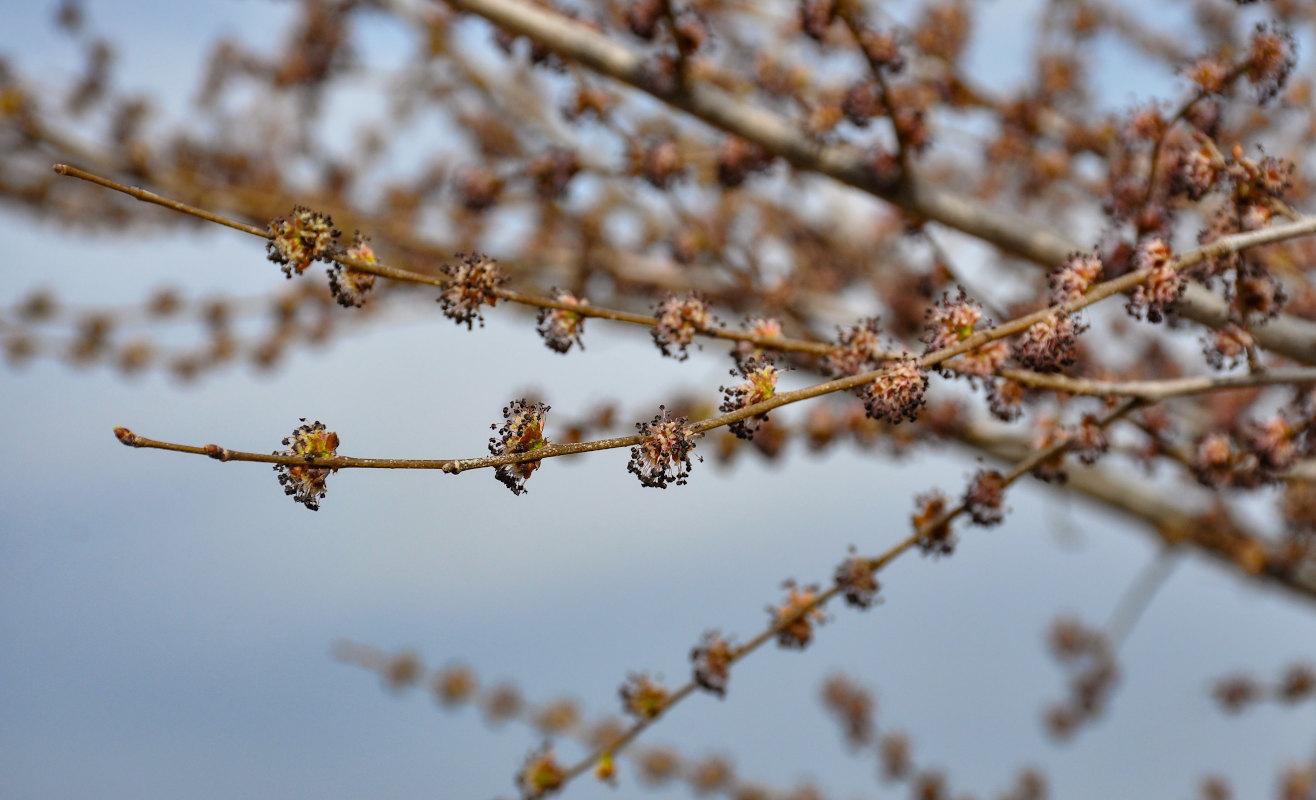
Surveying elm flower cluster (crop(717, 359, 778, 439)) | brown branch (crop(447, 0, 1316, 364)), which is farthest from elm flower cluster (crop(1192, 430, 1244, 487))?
elm flower cluster (crop(717, 359, 778, 439))

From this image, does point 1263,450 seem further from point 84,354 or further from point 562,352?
point 84,354

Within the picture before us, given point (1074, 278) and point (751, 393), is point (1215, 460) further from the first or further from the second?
point (751, 393)

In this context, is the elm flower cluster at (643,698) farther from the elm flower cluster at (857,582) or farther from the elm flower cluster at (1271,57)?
the elm flower cluster at (1271,57)

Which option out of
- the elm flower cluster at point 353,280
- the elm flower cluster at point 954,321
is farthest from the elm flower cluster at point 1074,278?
the elm flower cluster at point 353,280

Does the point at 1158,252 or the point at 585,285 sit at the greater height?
the point at 585,285

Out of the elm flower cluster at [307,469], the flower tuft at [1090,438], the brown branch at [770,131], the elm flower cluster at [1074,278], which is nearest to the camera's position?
the elm flower cluster at [307,469]

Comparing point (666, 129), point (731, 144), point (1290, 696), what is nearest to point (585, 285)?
point (666, 129)
